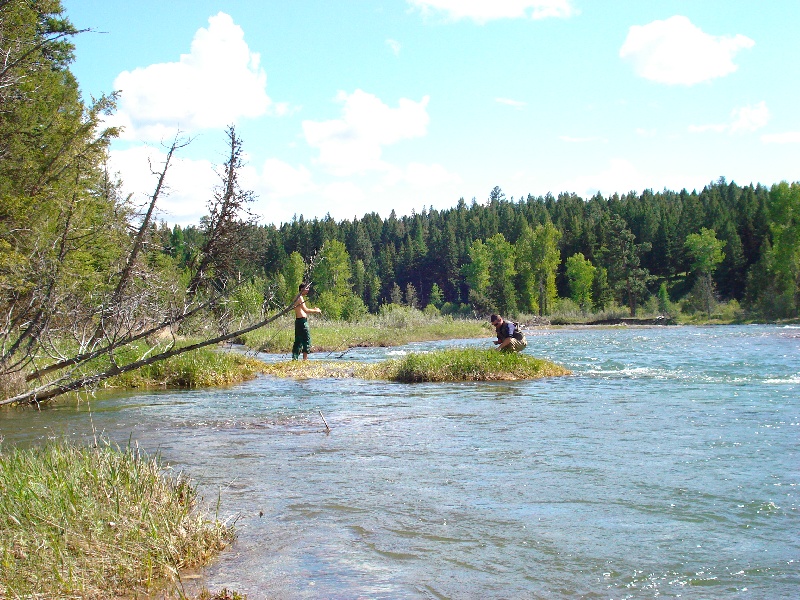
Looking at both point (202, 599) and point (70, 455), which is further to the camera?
point (70, 455)

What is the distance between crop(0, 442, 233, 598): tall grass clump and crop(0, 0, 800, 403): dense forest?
0.84 meters

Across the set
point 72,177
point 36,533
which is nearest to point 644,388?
point 72,177

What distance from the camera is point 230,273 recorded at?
5629 mm

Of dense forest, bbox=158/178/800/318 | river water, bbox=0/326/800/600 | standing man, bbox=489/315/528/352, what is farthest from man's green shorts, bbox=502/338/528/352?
dense forest, bbox=158/178/800/318

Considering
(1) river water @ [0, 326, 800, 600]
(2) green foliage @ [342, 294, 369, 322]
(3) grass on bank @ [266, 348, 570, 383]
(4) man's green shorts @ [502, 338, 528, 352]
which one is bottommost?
(1) river water @ [0, 326, 800, 600]

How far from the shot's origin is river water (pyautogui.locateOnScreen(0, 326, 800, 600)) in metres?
5.75

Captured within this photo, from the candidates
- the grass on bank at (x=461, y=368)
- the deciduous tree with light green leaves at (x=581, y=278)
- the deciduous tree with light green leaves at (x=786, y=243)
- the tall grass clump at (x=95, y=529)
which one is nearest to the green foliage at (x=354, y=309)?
the deciduous tree with light green leaves at (x=581, y=278)

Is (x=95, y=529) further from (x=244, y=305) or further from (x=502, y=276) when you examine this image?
(x=502, y=276)

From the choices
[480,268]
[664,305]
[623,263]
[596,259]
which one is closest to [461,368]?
[664,305]

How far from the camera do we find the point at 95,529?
5.52 meters

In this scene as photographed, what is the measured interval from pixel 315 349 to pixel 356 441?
23230mm

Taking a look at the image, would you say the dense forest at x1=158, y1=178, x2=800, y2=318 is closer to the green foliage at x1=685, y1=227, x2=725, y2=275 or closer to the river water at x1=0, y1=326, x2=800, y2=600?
the green foliage at x1=685, y1=227, x2=725, y2=275

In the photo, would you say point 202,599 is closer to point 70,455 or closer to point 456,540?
point 456,540

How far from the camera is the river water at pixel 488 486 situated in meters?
5.75
